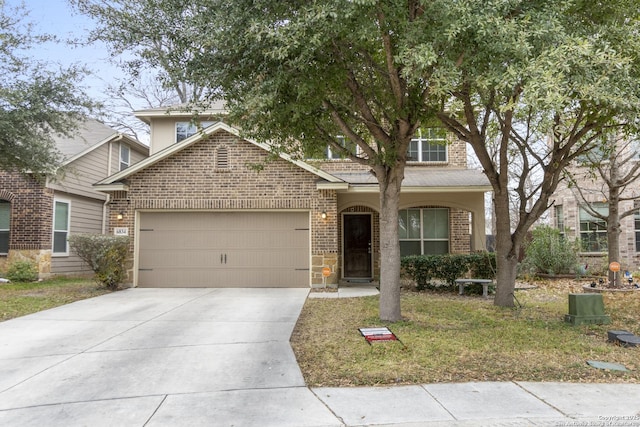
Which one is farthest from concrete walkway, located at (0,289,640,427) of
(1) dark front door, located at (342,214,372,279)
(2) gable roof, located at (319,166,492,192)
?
(1) dark front door, located at (342,214,372,279)

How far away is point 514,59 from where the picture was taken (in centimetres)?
525

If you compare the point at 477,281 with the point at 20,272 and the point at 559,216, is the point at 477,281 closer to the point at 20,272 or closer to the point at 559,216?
the point at 559,216

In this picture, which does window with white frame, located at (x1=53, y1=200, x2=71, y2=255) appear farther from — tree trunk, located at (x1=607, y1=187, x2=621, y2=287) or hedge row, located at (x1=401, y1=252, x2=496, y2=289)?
tree trunk, located at (x1=607, y1=187, x2=621, y2=287)

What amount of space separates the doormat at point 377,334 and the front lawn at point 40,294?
6.48 m

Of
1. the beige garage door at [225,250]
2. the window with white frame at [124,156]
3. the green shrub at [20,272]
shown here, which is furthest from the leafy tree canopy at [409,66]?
the window with white frame at [124,156]

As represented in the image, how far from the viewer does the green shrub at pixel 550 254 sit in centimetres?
1378

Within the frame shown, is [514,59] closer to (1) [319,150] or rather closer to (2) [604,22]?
(2) [604,22]

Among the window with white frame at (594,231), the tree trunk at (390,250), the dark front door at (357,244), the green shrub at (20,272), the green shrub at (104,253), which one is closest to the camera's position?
the tree trunk at (390,250)

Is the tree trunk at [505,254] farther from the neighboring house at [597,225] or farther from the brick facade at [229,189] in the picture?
the neighboring house at [597,225]

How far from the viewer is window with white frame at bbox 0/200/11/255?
1389cm

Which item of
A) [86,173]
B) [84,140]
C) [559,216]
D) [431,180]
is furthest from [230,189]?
[559,216]

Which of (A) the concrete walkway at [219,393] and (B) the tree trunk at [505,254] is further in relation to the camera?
(B) the tree trunk at [505,254]

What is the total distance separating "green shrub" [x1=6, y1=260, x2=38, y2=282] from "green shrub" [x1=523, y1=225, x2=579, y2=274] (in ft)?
50.8

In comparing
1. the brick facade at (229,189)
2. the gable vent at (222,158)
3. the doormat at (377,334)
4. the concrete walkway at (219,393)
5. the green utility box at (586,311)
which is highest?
the gable vent at (222,158)
